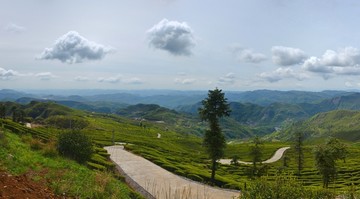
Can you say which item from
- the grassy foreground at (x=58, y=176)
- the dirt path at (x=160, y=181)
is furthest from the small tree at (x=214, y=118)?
the grassy foreground at (x=58, y=176)

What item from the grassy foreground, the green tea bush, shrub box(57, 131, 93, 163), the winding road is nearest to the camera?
the green tea bush

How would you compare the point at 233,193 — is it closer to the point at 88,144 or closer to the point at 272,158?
the point at 88,144

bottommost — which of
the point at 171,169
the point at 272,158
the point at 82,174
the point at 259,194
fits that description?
the point at 272,158

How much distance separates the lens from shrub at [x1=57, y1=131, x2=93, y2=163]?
129ft

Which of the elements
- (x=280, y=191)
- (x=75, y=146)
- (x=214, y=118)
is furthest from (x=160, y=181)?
(x=280, y=191)

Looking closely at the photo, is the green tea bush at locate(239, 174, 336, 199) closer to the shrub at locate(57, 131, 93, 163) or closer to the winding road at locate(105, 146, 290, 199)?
the winding road at locate(105, 146, 290, 199)

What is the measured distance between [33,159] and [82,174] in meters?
4.45

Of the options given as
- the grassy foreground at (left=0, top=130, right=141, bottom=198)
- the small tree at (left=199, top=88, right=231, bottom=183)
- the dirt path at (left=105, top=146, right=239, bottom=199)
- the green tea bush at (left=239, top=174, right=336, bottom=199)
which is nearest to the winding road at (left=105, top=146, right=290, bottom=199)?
the dirt path at (left=105, top=146, right=239, bottom=199)

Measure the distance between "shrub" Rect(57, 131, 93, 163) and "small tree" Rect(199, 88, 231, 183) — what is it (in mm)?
24343

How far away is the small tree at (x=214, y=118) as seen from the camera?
58906 mm

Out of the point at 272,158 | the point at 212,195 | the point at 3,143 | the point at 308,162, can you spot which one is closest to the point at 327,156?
the point at 212,195

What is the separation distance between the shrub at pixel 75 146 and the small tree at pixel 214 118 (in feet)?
79.9

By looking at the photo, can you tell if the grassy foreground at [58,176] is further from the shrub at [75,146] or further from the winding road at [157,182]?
the winding road at [157,182]

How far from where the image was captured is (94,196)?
21.9 meters
